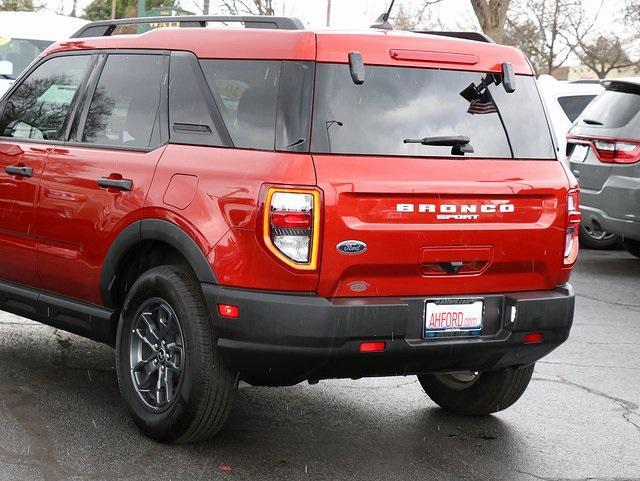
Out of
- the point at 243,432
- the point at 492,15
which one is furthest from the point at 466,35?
the point at 492,15

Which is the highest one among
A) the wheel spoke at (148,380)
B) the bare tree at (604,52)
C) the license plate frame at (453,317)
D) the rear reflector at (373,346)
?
the license plate frame at (453,317)

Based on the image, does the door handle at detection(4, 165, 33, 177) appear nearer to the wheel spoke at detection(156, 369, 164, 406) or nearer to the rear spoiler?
the wheel spoke at detection(156, 369, 164, 406)

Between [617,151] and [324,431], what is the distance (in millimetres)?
6290

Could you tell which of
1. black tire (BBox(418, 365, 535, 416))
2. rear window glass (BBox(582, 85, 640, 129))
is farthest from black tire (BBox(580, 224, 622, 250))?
black tire (BBox(418, 365, 535, 416))

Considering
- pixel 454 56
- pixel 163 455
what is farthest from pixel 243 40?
pixel 163 455

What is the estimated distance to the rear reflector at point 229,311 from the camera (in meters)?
4.67

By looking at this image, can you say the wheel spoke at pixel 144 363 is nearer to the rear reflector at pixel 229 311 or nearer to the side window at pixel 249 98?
the rear reflector at pixel 229 311

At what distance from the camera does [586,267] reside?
11.9 m

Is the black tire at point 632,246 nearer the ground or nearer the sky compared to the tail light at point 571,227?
nearer the ground

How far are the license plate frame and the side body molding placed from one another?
2.90ft

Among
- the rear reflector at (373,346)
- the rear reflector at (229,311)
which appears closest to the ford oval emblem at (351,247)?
the rear reflector at (373,346)

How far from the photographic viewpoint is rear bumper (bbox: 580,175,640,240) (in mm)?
10781

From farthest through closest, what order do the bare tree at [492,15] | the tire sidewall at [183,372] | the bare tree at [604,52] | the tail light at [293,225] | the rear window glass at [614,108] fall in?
the bare tree at [604,52]
the bare tree at [492,15]
the rear window glass at [614,108]
the tire sidewall at [183,372]
the tail light at [293,225]

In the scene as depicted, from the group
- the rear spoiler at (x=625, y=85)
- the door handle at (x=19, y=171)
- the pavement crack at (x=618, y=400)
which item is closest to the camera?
the door handle at (x=19, y=171)
